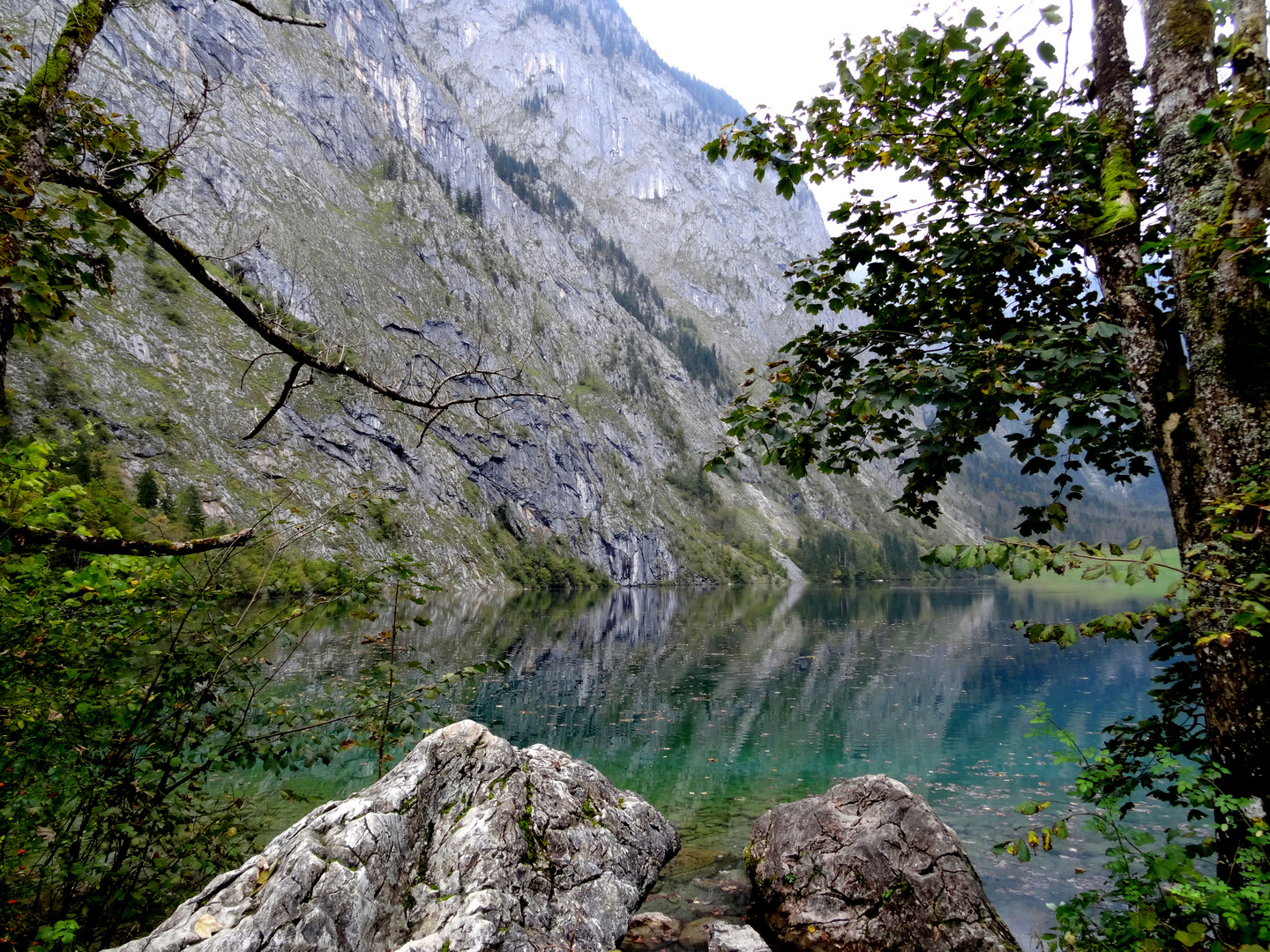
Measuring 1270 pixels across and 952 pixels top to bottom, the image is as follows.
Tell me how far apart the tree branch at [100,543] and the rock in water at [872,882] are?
9.54 meters

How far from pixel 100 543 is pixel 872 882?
408 inches

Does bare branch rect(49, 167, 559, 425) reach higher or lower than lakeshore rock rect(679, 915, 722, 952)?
higher

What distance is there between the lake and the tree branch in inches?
237

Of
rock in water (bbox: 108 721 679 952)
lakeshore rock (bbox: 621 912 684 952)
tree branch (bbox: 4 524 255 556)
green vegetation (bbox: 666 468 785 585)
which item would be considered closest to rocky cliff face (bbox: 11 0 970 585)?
green vegetation (bbox: 666 468 785 585)

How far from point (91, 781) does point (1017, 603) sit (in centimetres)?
10371

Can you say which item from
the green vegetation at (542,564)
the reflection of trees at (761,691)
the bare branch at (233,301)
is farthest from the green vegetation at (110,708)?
the green vegetation at (542,564)

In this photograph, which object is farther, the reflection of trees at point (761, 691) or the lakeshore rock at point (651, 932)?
the reflection of trees at point (761, 691)

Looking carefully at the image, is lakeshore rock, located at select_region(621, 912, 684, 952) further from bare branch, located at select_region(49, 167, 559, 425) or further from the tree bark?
bare branch, located at select_region(49, 167, 559, 425)

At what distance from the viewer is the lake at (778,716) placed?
12781 millimetres

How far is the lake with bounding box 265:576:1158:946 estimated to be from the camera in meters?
12.8

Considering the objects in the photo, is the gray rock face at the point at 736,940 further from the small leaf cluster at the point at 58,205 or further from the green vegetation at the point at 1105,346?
the small leaf cluster at the point at 58,205

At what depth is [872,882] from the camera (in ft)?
29.6

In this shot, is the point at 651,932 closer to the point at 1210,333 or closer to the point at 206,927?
the point at 206,927

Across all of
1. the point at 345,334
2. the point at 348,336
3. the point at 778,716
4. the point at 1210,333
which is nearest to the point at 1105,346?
the point at 1210,333
